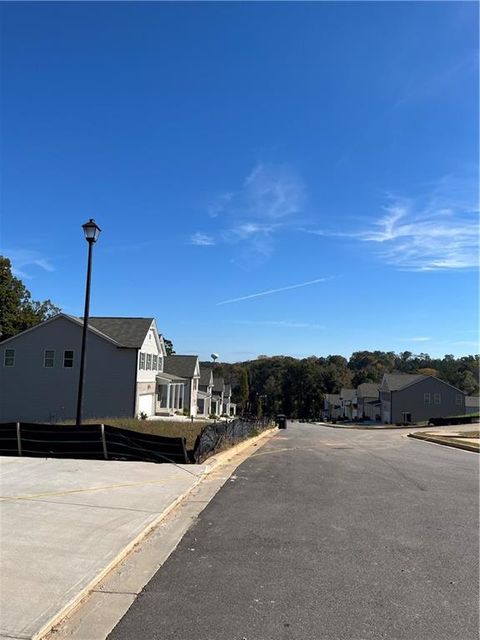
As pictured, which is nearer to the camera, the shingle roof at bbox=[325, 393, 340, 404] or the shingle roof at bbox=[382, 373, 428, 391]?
the shingle roof at bbox=[382, 373, 428, 391]

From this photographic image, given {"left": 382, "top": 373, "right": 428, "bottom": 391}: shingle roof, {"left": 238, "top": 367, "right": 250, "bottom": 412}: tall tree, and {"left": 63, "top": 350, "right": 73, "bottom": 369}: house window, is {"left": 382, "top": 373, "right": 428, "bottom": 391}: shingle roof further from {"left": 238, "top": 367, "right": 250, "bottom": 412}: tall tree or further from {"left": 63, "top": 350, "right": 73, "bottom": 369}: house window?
{"left": 63, "top": 350, "right": 73, "bottom": 369}: house window

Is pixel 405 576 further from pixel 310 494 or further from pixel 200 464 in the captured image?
pixel 200 464

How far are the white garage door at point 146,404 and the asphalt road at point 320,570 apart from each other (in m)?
27.7

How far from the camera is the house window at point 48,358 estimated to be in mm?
36406

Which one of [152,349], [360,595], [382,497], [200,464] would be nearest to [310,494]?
[382,497]

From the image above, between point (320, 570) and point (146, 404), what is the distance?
33872 millimetres

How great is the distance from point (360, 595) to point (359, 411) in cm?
9611

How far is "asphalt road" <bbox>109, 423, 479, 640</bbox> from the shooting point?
165 inches

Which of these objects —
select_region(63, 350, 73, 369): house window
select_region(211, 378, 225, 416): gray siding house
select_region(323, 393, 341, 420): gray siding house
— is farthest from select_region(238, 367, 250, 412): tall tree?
select_region(63, 350, 73, 369): house window

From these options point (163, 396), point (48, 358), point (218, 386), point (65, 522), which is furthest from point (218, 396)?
point (65, 522)

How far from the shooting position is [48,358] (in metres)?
36.5

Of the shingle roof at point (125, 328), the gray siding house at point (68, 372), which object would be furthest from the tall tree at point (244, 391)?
the gray siding house at point (68, 372)

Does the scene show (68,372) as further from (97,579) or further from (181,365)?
(97,579)

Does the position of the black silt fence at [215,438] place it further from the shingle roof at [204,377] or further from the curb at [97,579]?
the shingle roof at [204,377]
